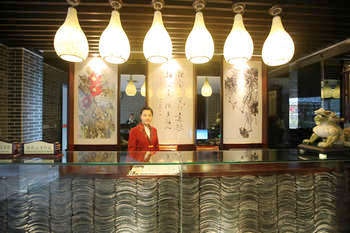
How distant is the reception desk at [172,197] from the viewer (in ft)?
4.22

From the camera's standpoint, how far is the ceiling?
2.30m

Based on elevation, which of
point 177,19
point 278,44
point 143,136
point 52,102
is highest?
point 177,19

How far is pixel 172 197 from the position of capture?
Answer: 133 centimetres

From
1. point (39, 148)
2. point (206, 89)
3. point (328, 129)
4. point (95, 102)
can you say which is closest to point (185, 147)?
point (206, 89)

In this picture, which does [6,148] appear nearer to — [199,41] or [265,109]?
[199,41]

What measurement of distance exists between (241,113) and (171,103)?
1326 millimetres

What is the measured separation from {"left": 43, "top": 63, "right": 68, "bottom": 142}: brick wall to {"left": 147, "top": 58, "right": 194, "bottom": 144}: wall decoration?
8.38ft

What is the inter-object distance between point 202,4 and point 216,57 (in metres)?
2.29

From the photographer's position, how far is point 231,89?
3.86m

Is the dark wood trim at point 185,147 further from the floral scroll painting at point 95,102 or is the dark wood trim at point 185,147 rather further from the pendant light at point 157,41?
the pendant light at point 157,41

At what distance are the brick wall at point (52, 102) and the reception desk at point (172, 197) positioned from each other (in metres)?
3.89

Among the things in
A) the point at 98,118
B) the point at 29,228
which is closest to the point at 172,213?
the point at 29,228

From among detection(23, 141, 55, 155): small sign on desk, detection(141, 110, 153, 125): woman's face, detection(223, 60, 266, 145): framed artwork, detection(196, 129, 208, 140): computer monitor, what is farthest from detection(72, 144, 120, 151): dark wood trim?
detection(23, 141, 55, 155): small sign on desk

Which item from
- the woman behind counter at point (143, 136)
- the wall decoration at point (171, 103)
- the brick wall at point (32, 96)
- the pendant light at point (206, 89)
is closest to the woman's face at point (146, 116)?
the woman behind counter at point (143, 136)
